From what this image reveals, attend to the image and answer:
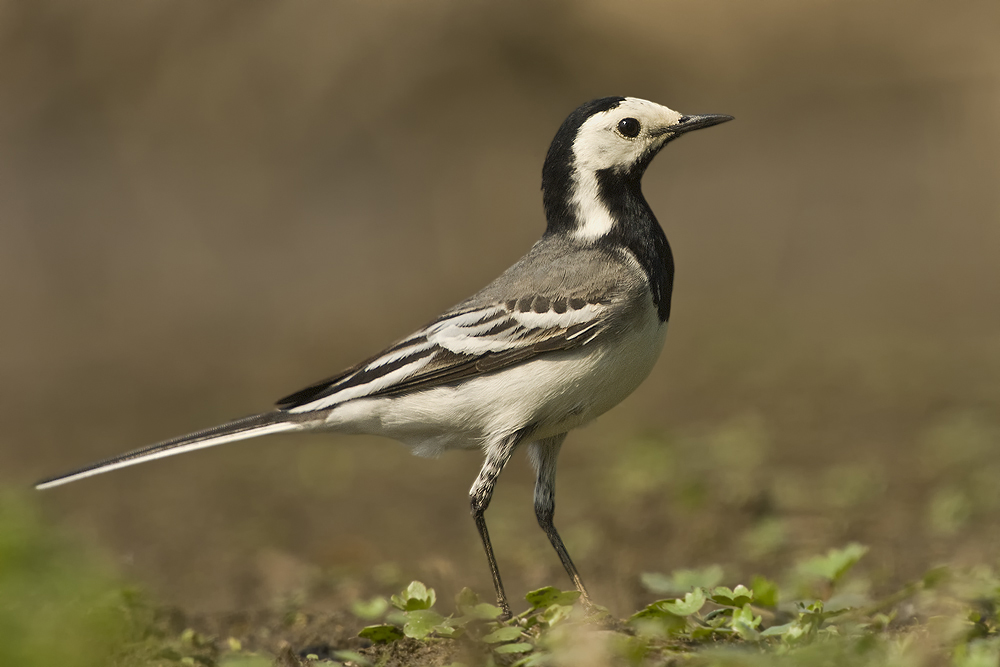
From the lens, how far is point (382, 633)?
4.10m

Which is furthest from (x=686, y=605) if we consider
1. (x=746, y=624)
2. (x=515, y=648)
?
(x=515, y=648)

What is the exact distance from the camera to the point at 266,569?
643cm

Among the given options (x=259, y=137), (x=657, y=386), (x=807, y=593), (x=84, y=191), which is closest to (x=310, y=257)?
(x=259, y=137)

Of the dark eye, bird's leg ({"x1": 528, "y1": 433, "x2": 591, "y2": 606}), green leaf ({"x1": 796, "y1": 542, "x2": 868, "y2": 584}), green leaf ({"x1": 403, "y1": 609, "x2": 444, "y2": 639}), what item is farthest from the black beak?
green leaf ({"x1": 403, "y1": 609, "x2": 444, "y2": 639})

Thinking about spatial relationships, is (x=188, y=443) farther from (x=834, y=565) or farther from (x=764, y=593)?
(x=834, y=565)

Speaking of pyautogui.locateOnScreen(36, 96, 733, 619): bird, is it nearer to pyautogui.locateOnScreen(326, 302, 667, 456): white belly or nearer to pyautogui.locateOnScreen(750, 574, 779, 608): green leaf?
pyautogui.locateOnScreen(326, 302, 667, 456): white belly

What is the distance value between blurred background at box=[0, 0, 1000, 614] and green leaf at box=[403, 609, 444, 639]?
238 cm

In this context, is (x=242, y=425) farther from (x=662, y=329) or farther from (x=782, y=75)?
(x=782, y=75)

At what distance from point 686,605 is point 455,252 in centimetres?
1229

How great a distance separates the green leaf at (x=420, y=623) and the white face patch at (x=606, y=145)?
212 cm

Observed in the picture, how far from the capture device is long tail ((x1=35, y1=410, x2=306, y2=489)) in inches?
183

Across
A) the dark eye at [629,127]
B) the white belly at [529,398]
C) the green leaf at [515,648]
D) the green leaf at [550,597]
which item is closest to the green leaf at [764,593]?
the green leaf at [550,597]

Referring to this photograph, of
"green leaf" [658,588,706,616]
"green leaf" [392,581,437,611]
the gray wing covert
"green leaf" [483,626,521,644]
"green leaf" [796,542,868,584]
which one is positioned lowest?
"green leaf" [796,542,868,584]

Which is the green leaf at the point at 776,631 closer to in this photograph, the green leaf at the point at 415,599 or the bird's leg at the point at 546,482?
the green leaf at the point at 415,599
